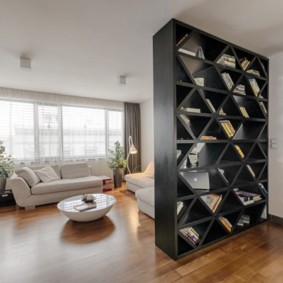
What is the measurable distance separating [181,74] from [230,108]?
2.88ft

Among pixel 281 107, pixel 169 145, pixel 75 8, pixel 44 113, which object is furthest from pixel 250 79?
pixel 44 113

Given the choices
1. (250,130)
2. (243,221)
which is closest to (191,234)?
(243,221)

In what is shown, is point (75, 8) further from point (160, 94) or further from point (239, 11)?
point (239, 11)

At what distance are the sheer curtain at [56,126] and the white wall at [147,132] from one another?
69cm

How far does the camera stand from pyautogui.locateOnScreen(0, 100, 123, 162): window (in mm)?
4230

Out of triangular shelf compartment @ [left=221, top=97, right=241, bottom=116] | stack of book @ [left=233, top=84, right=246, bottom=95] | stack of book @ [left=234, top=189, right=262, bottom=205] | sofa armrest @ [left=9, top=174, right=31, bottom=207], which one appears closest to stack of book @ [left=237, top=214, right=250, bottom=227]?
stack of book @ [left=234, top=189, right=262, bottom=205]

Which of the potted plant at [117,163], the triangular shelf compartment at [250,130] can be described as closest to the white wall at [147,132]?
the potted plant at [117,163]

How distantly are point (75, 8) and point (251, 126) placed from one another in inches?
105

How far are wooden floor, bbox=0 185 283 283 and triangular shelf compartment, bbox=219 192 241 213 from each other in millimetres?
362

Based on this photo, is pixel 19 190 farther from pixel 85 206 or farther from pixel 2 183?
pixel 85 206

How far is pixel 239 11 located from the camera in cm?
171

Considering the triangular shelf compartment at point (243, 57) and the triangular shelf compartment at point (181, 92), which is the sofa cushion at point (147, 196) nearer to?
the triangular shelf compartment at point (181, 92)

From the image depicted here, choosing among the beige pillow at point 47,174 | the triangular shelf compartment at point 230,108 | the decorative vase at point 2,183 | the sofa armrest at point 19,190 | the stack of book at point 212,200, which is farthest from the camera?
the beige pillow at point 47,174

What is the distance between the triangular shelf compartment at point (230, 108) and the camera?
2.32 m
